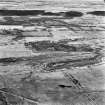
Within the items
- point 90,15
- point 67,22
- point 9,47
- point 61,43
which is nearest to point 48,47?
point 61,43

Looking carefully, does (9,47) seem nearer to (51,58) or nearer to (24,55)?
(24,55)

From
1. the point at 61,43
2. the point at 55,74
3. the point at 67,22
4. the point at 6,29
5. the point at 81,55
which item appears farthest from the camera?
the point at 67,22

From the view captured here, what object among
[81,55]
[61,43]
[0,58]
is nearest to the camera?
[0,58]

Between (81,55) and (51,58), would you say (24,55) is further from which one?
(81,55)

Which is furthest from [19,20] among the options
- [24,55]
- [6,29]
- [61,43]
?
[24,55]

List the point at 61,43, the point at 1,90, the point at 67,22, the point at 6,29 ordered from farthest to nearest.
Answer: the point at 67,22, the point at 6,29, the point at 61,43, the point at 1,90

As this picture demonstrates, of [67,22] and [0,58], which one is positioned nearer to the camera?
[0,58]
